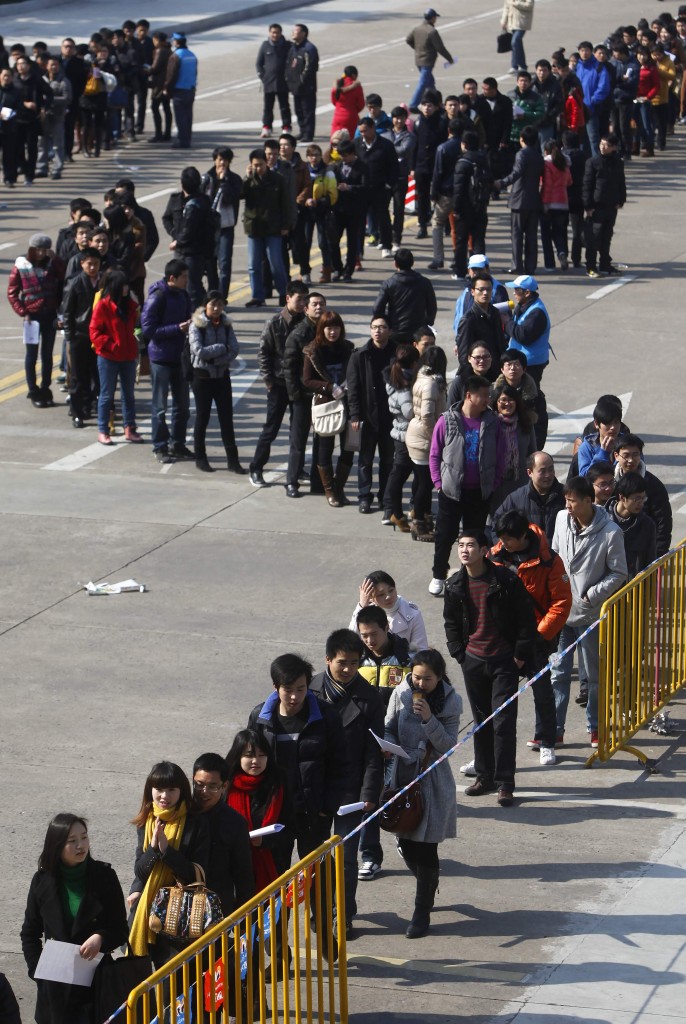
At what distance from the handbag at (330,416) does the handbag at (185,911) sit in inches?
311

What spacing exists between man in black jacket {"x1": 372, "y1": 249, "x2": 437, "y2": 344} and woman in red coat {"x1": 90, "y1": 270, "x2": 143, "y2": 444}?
2207 millimetres

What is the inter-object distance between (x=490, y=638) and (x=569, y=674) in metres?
1.06

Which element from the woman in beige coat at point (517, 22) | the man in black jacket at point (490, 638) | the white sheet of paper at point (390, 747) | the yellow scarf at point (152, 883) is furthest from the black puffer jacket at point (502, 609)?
the woman in beige coat at point (517, 22)

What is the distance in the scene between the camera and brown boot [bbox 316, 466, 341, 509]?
50.6 feet

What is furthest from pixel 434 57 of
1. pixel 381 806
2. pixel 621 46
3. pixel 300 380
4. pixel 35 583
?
pixel 381 806

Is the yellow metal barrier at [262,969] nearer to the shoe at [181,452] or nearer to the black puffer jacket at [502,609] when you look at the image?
the black puffer jacket at [502,609]

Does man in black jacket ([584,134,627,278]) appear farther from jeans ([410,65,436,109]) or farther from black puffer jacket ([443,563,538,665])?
black puffer jacket ([443,563,538,665])

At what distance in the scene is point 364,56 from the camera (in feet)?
133

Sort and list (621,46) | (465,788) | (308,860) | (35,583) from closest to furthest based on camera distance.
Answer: (308,860), (465,788), (35,583), (621,46)

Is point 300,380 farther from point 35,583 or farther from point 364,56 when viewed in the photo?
point 364,56

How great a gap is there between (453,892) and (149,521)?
6.52 meters

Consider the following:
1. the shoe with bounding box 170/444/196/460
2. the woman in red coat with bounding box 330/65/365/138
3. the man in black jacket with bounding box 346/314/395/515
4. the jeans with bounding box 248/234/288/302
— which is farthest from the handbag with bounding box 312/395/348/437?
the woman in red coat with bounding box 330/65/365/138

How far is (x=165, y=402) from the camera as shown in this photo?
16422 millimetres

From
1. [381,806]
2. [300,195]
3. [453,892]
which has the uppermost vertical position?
[300,195]
